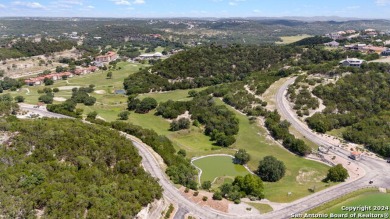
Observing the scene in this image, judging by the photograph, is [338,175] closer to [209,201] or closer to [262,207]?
[262,207]

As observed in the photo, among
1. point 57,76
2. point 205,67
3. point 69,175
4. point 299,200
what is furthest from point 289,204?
point 57,76

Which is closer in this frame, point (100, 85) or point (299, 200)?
point (299, 200)

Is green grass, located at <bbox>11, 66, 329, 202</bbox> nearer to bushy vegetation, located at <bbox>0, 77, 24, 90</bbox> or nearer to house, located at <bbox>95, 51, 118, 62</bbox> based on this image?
bushy vegetation, located at <bbox>0, 77, 24, 90</bbox>

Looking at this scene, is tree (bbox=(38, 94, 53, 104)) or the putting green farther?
tree (bbox=(38, 94, 53, 104))

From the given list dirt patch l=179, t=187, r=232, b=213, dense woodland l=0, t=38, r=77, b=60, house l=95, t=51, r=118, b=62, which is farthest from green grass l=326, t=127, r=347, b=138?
dense woodland l=0, t=38, r=77, b=60

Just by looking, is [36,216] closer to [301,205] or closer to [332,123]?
[301,205]

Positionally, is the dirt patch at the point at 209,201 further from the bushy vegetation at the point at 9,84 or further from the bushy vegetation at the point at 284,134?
the bushy vegetation at the point at 9,84

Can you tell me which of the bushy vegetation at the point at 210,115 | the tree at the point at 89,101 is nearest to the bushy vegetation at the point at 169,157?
the bushy vegetation at the point at 210,115
